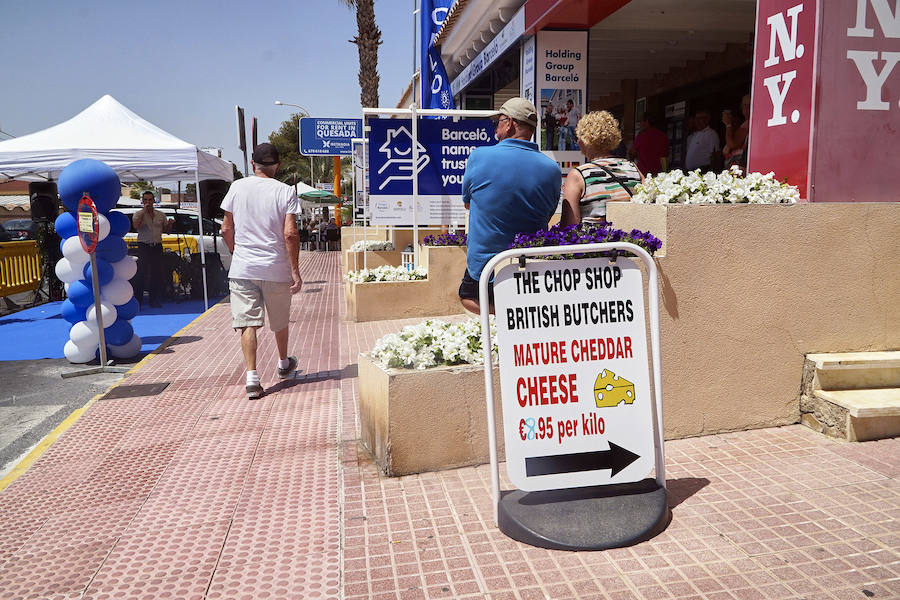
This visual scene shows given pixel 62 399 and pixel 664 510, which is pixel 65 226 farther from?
pixel 664 510

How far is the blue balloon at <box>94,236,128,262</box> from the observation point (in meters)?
7.35

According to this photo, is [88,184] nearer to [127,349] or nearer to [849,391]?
[127,349]

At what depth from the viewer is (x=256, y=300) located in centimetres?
553

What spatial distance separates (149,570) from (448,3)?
13718mm

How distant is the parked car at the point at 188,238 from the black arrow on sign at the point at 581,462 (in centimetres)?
972

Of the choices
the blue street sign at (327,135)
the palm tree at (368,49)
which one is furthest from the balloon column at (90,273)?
the palm tree at (368,49)

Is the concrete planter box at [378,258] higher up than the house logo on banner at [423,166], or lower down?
lower down

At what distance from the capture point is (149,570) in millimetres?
2879

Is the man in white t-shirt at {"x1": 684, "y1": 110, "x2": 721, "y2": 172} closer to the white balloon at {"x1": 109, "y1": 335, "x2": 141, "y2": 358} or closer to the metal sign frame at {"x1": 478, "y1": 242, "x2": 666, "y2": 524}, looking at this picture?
the metal sign frame at {"x1": 478, "y1": 242, "x2": 666, "y2": 524}

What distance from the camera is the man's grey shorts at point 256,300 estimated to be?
5.47 metres

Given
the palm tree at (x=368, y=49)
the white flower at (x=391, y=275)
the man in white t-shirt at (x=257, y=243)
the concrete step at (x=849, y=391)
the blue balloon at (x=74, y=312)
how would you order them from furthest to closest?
1. the palm tree at (x=368, y=49)
2. the white flower at (x=391, y=275)
3. the blue balloon at (x=74, y=312)
4. the man in white t-shirt at (x=257, y=243)
5. the concrete step at (x=849, y=391)

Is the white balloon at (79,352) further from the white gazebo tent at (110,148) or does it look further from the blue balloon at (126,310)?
the white gazebo tent at (110,148)

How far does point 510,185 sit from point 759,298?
5.45 feet

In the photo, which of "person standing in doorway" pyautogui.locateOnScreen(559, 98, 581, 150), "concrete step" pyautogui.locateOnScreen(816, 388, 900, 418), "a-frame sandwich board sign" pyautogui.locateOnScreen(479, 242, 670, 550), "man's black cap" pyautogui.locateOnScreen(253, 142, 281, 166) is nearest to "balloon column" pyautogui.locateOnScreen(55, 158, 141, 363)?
"man's black cap" pyautogui.locateOnScreen(253, 142, 281, 166)
